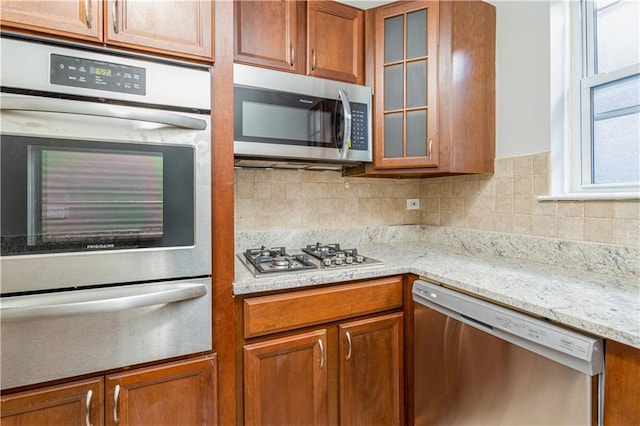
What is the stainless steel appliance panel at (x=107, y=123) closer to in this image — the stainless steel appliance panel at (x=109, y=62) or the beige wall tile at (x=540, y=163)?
the stainless steel appliance panel at (x=109, y=62)

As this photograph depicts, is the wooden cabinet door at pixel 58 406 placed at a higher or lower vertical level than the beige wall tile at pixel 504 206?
lower

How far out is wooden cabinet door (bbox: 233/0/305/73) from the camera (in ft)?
4.84

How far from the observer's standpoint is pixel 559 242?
1491 mm

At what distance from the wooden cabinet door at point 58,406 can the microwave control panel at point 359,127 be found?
4.85 feet

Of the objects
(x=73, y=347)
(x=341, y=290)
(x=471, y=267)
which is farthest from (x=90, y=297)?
(x=471, y=267)

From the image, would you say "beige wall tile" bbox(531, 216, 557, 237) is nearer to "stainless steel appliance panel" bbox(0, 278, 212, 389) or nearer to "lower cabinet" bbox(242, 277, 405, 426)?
"lower cabinet" bbox(242, 277, 405, 426)

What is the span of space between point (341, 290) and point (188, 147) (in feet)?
2.72

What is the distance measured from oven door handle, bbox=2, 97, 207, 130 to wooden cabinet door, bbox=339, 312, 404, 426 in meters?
1.02

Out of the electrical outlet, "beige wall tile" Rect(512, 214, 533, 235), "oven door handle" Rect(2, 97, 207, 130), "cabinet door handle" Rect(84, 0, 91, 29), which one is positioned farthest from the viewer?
the electrical outlet

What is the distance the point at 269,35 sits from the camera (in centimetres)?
153

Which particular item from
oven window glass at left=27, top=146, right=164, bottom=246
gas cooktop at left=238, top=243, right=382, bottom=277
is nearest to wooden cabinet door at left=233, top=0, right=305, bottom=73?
oven window glass at left=27, top=146, right=164, bottom=246

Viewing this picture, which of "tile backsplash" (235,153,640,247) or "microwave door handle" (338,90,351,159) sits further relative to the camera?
"microwave door handle" (338,90,351,159)

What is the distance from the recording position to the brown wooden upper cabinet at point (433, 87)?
1.64m

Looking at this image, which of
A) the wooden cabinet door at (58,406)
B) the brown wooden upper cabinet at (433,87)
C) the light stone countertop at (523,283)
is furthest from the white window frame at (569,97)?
the wooden cabinet door at (58,406)
